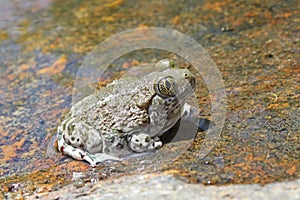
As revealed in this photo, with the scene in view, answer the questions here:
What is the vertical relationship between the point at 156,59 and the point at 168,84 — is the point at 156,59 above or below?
above

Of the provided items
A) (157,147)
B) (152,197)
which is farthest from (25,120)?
(152,197)

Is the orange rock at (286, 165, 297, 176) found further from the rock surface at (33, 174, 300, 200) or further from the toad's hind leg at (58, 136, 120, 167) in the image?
the toad's hind leg at (58, 136, 120, 167)

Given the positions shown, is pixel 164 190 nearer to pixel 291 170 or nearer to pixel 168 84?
pixel 291 170

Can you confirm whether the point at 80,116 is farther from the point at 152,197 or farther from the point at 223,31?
the point at 223,31

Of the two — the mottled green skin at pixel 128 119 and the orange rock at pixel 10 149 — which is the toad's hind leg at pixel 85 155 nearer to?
the mottled green skin at pixel 128 119

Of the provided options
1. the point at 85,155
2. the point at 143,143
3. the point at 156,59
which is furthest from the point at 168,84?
the point at 156,59

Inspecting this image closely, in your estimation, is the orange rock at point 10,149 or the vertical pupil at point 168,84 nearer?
the vertical pupil at point 168,84

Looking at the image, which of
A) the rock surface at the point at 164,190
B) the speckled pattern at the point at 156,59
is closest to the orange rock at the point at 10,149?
the speckled pattern at the point at 156,59
